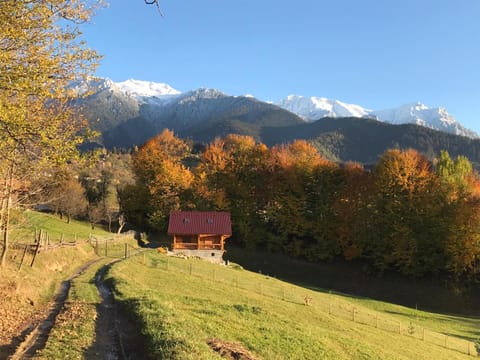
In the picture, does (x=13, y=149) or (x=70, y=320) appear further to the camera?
(x=70, y=320)

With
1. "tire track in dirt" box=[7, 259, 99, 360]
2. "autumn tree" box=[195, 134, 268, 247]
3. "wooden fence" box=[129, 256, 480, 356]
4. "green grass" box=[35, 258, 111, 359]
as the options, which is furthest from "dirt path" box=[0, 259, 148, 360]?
"autumn tree" box=[195, 134, 268, 247]

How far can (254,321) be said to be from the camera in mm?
17797

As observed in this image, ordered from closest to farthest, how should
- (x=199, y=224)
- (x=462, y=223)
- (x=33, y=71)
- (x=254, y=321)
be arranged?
(x=33, y=71)
(x=254, y=321)
(x=462, y=223)
(x=199, y=224)

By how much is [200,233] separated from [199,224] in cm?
169

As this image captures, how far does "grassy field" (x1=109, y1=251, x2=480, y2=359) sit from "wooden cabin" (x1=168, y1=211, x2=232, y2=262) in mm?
15231

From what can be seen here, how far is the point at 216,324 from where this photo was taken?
15852 millimetres

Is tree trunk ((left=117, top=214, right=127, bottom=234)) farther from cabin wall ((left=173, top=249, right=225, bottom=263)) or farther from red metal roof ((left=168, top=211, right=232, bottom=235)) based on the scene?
cabin wall ((left=173, top=249, right=225, bottom=263))

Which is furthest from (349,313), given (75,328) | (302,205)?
(302,205)

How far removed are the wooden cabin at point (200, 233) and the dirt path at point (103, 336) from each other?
116 ft

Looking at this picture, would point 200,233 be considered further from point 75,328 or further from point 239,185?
point 75,328

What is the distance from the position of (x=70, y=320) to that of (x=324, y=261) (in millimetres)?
48466

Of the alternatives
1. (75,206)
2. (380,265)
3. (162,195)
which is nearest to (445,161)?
(380,265)

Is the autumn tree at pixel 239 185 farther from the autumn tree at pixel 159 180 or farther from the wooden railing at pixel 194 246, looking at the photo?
the wooden railing at pixel 194 246

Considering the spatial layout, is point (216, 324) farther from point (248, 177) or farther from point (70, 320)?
point (248, 177)
